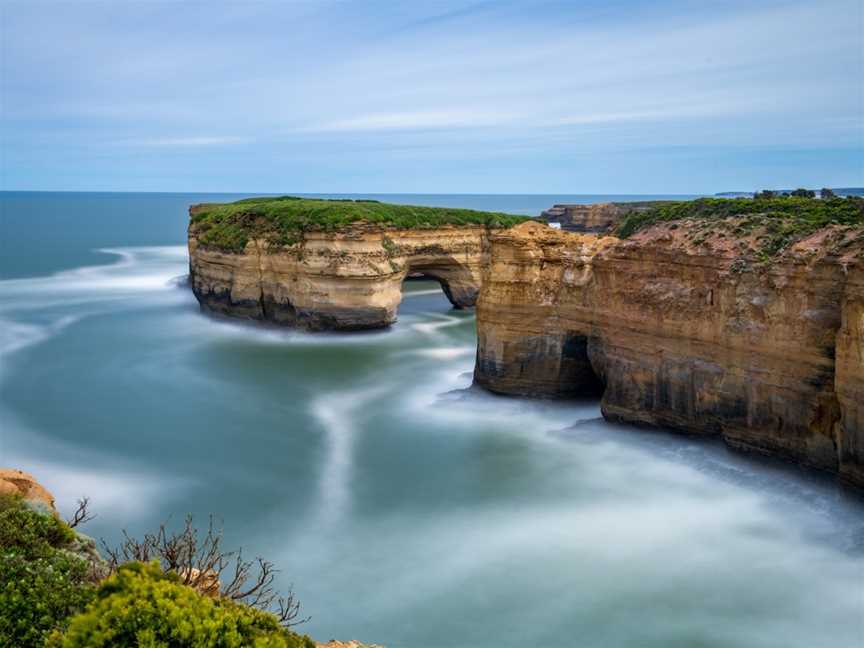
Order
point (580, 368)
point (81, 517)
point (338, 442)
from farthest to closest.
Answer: point (580, 368) → point (338, 442) → point (81, 517)

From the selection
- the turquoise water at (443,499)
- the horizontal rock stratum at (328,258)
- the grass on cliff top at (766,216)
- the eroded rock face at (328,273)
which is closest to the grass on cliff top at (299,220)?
the horizontal rock stratum at (328,258)

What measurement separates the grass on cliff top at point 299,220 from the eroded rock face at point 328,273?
414mm

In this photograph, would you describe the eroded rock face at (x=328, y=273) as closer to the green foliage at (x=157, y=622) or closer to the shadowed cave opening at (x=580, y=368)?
the shadowed cave opening at (x=580, y=368)

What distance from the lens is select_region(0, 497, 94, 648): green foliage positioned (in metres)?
7.20

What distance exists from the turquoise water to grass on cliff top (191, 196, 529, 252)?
7035mm

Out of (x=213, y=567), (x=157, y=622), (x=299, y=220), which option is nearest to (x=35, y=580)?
(x=157, y=622)

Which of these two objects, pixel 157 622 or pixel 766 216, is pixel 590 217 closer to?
pixel 766 216

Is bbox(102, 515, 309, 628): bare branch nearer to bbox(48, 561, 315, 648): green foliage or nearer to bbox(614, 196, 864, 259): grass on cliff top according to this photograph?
bbox(48, 561, 315, 648): green foliage

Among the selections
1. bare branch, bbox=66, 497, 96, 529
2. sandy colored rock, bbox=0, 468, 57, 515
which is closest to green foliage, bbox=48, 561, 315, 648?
bare branch, bbox=66, 497, 96, 529

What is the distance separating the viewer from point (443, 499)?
664 inches

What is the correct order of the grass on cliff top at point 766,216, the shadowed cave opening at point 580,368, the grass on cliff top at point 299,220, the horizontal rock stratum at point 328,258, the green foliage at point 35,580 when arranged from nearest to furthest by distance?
the green foliage at point 35,580
the grass on cliff top at point 766,216
the shadowed cave opening at point 580,368
the horizontal rock stratum at point 328,258
the grass on cliff top at point 299,220

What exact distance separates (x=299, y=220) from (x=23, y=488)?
2499 centimetres

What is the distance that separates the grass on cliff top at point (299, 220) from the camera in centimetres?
3475

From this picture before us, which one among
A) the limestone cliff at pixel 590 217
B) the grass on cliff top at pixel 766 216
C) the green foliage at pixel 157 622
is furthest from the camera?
the limestone cliff at pixel 590 217
